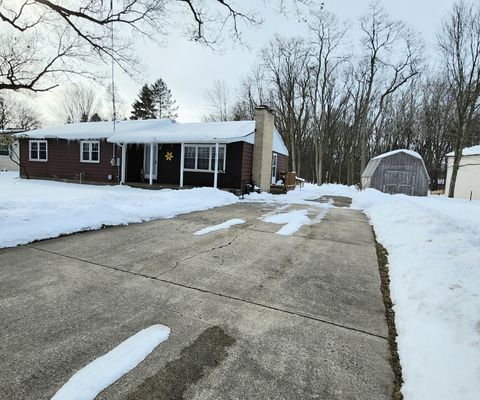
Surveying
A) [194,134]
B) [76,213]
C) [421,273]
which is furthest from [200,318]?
[194,134]

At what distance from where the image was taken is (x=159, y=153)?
15664mm

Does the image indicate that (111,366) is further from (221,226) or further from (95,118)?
(95,118)

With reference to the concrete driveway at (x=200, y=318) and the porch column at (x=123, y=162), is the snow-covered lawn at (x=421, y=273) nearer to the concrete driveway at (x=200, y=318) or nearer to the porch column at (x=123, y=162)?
the concrete driveway at (x=200, y=318)

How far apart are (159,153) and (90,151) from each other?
4.39 metres

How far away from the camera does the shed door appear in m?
21.4

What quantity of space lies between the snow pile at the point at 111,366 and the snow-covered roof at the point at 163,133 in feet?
36.7

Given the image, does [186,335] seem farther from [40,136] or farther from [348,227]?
[40,136]

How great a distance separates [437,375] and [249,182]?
1321 centimetres

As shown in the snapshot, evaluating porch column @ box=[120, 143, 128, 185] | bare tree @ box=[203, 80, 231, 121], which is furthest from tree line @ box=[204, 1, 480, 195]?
porch column @ box=[120, 143, 128, 185]

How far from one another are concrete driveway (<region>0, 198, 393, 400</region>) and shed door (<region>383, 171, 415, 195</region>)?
751 inches

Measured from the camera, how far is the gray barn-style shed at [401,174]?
21.2m

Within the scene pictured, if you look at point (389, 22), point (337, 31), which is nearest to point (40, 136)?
point (337, 31)

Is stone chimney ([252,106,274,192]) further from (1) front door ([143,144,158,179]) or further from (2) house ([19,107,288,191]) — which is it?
(1) front door ([143,144,158,179])

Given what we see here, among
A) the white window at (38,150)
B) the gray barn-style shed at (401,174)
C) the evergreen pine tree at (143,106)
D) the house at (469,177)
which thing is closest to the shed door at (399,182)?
the gray barn-style shed at (401,174)
